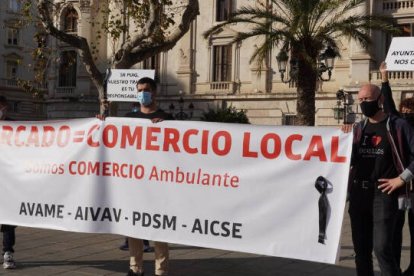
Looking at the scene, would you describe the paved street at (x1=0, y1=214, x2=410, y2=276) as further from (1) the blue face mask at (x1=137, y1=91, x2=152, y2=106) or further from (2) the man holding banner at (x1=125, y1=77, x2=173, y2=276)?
(1) the blue face mask at (x1=137, y1=91, x2=152, y2=106)

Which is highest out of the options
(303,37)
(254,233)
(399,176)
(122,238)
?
(303,37)

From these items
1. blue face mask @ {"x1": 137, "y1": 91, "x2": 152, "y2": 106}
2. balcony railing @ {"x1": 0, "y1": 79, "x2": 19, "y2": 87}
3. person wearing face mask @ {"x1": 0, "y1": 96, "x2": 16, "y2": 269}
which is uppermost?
balcony railing @ {"x1": 0, "y1": 79, "x2": 19, "y2": 87}

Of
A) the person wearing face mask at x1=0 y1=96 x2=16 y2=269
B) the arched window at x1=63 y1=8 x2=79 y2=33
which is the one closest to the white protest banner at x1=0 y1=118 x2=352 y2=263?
the person wearing face mask at x1=0 y1=96 x2=16 y2=269

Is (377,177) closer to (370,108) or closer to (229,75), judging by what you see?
(370,108)

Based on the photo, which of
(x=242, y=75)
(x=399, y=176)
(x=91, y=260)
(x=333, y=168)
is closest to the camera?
(x=399, y=176)

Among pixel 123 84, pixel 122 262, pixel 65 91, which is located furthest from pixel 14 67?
pixel 122 262

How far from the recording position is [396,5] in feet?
112

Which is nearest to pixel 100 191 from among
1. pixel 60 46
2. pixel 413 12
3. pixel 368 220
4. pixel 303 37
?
pixel 368 220

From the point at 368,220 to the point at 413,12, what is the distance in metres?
30.6

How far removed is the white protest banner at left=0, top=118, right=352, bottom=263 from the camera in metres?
5.30

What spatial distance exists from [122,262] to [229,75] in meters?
32.0

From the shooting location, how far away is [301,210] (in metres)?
5.31

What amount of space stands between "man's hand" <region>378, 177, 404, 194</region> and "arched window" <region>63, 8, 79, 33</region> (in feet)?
129

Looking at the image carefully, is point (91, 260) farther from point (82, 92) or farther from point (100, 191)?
point (82, 92)
